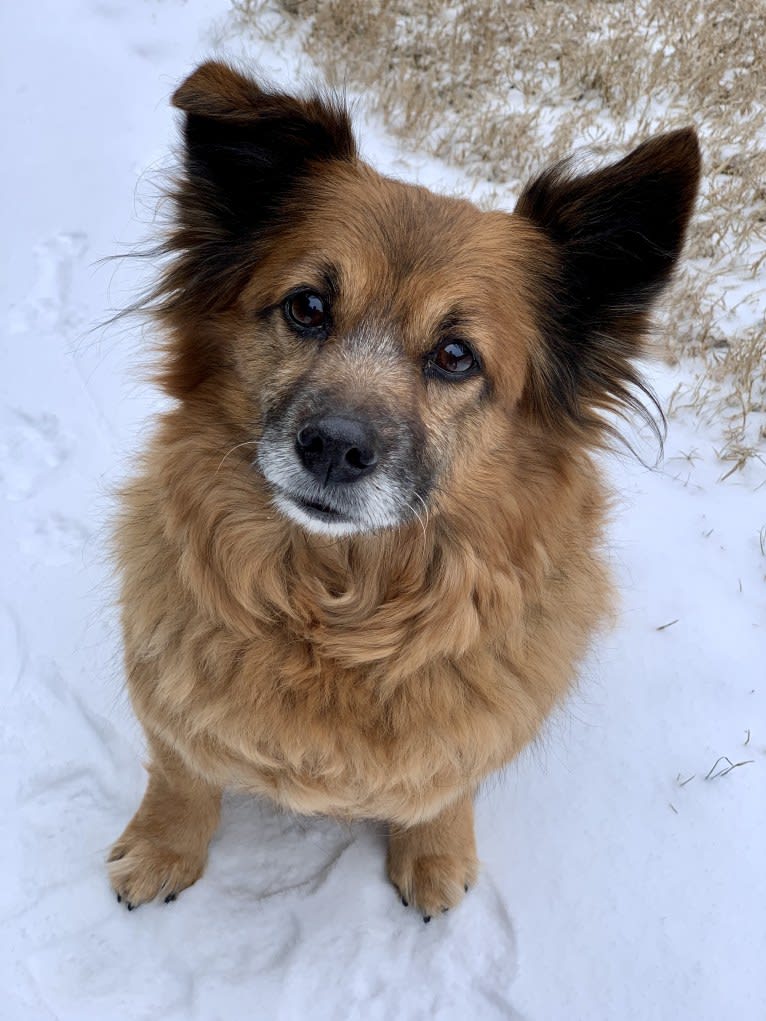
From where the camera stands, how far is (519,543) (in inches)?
101

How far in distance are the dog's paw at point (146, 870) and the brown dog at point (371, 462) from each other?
0.45 meters

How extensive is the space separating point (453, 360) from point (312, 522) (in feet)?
1.86

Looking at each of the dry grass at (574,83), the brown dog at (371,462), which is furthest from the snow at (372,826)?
the dry grass at (574,83)

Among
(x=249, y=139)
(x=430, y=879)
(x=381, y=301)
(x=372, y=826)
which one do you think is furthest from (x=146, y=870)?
(x=249, y=139)

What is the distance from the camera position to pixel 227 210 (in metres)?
2.58

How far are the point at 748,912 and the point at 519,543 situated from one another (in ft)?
4.94

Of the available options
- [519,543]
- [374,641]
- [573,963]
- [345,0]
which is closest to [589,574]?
[519,543]

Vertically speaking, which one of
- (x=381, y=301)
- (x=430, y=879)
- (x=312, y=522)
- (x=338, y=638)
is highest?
(x=381, y=301)

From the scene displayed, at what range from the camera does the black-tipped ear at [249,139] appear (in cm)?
231

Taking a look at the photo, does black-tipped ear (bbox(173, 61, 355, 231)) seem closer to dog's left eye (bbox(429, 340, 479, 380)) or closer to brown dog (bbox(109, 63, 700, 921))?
brown dog (bbox(109, 63, 700, 921))

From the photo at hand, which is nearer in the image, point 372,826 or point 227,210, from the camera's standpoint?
point 227,210

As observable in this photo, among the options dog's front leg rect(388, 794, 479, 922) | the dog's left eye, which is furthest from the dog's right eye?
dog's front leg rect(388, 794, 479, 922)

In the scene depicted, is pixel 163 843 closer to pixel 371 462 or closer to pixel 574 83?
pixel 371 462

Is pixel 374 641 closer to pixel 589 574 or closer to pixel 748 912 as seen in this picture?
pixel 589 574
